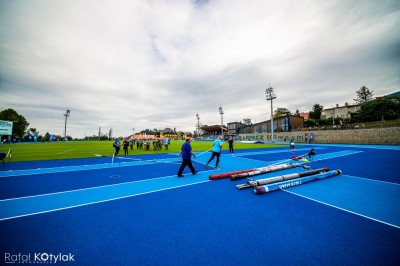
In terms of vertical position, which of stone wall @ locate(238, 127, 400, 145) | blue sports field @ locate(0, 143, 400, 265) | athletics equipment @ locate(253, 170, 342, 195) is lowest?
blue sports field @ locate(0, 143, 400, 265)

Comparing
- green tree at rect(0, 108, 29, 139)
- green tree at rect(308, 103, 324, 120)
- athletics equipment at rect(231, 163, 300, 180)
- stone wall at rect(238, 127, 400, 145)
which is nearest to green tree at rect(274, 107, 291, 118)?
green tree at rect(308, 103, 324, 120)

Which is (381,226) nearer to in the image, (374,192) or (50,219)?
(374,192)

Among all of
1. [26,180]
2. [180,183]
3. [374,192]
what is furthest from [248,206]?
[26,180]

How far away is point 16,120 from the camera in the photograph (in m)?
57.6

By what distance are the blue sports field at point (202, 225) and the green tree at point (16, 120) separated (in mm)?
76712

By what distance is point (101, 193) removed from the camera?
247 inches

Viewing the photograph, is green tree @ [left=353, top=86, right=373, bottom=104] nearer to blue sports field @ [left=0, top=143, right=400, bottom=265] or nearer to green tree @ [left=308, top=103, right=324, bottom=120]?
green tree @ [left=308, top=103, right=324, bottom=120]

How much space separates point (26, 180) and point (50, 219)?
6.23 meters

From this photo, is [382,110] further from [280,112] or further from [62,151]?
[62,151]

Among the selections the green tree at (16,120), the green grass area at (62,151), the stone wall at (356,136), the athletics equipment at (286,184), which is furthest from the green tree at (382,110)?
the green tree at (16,120)

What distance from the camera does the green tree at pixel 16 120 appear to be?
55.8m

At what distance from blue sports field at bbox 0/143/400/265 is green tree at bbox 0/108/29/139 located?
252 ft

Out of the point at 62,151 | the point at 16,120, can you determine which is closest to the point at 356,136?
the point at 62,151

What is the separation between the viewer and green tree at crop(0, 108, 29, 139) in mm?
55812
